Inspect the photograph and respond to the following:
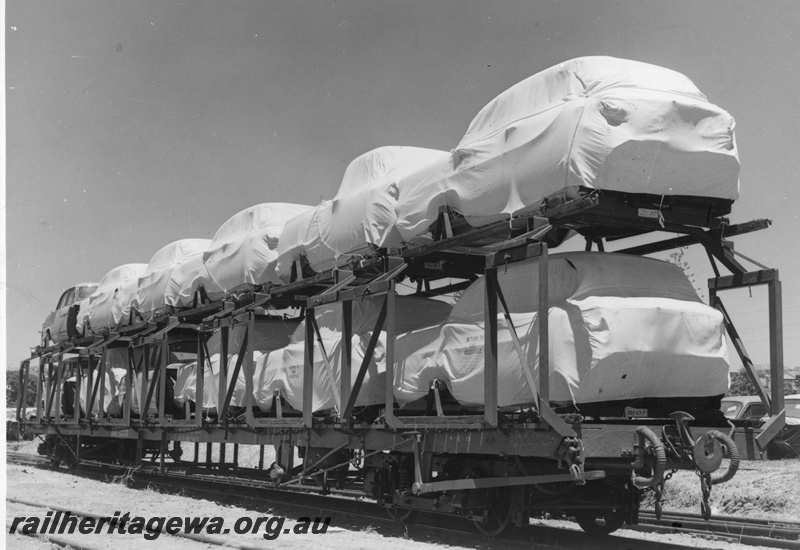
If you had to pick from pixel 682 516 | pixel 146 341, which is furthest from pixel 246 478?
pixel 682 516

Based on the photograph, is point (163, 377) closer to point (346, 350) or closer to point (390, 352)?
point (346, 350)

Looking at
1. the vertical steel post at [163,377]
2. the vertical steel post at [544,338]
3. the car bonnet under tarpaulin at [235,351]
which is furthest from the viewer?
the vertical steel post at [163,377]

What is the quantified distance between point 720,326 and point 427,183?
343cm

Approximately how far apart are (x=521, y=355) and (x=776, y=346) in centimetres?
241

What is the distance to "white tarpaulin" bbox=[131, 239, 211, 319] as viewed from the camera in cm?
1555

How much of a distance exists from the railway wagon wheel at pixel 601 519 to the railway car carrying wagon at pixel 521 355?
0.08ft

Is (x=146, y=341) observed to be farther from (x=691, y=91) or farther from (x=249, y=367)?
(x=691, y=91)

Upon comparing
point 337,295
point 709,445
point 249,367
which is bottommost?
point 709,445

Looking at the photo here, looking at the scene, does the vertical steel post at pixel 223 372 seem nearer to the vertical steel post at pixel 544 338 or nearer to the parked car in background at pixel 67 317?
the vertical steel post at pixel 544 338

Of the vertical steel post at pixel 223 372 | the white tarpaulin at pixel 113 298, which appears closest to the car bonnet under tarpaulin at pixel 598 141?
the vertical steel post at pixel 223 372

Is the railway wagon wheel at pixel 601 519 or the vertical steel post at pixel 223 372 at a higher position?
the vertical steel post at pixel 223 372

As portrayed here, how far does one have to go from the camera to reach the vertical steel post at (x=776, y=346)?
8.16 meters

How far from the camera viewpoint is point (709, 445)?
746 cm

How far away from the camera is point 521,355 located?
7.87 m
